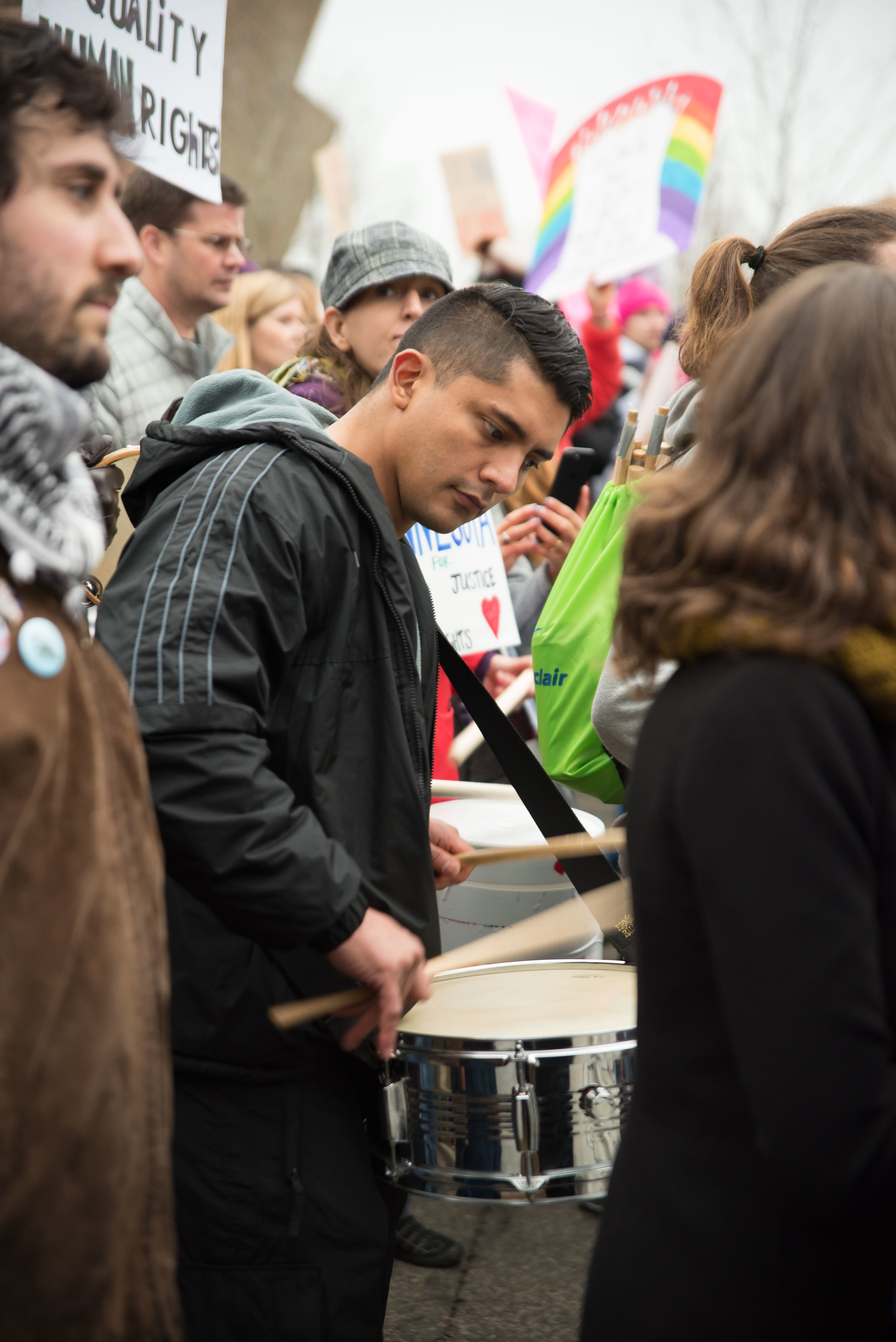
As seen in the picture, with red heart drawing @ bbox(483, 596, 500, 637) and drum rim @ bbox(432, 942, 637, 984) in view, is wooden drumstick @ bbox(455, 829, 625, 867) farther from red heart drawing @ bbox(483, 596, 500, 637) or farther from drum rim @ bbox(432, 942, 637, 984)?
red heart drawing @ bbox(483, 596, 500, 637)

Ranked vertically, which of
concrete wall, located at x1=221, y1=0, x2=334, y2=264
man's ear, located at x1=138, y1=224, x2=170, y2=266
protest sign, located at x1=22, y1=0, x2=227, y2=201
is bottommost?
man's ear, located at x1=138, y1=224, x2=170, y2=266

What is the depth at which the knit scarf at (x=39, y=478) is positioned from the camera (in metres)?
1.17

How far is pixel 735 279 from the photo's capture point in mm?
2342

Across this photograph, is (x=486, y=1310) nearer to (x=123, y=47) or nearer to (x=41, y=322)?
(x=41, y=322)

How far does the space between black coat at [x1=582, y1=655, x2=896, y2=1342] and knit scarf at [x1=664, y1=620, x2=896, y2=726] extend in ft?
0.04

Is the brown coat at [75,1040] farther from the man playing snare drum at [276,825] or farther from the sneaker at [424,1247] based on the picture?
the sneaker at [424,1247]

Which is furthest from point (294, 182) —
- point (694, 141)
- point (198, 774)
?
point (198, 774)

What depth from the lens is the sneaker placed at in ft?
10.4

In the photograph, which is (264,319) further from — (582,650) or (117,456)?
(582,650)

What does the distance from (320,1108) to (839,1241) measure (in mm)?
1048

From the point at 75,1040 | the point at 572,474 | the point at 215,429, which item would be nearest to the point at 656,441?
the point at 215,429

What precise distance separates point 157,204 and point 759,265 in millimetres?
2511

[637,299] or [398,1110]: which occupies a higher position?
[637,299]

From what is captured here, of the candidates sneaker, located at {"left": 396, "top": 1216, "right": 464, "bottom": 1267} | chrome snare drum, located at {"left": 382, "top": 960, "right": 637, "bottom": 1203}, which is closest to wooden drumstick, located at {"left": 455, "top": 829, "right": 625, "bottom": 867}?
chrome snare drum, located at {"left": 382, "top": 960, "right": 637, "bottom": 1203}
